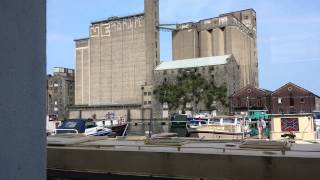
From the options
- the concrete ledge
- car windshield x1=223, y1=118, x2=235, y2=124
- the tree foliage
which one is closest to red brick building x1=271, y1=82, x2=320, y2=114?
Result: the tree foliage

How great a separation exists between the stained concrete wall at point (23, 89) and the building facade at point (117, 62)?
15442cm

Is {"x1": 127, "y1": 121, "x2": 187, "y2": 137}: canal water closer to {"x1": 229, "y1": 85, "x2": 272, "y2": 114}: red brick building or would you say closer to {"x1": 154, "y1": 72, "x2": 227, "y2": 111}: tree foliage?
{"x1": 154, "y1": 72, "x2": 227, "y2": 111}: tree foliage

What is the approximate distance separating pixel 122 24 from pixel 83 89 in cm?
3067

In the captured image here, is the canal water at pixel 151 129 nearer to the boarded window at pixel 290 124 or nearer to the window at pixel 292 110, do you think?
the boarded window at pixel 290 124

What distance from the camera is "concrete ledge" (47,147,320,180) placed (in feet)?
16.0

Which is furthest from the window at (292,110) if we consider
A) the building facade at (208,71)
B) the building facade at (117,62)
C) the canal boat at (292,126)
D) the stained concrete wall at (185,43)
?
the canal boat at (292,126)

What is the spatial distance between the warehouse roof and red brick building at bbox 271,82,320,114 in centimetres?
2002

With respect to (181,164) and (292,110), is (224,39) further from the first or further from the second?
(181,164)

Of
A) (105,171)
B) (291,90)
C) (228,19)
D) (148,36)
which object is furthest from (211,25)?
(105,171)

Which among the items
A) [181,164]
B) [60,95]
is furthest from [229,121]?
[60,95]

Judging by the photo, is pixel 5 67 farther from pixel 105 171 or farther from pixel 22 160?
pixel 105 171

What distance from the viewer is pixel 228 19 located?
17438cm

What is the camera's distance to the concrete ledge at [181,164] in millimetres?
4863

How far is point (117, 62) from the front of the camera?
182125 mm
